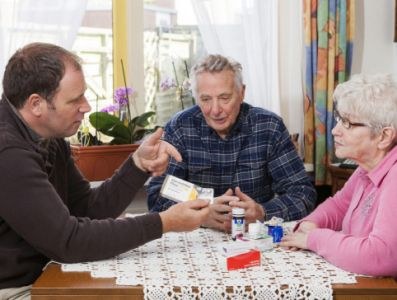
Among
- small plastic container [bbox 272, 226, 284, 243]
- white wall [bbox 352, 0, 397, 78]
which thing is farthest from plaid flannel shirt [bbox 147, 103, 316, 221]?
white wall [bbox 352, 0, 397, 78]

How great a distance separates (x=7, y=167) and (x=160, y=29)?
2.07 metres

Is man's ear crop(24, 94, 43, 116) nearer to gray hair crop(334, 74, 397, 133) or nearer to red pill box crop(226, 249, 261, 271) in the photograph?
red pill box crop(226, 249, 261, 271)

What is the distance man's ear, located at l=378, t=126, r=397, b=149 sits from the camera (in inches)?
70.9

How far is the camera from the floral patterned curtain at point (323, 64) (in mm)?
3260

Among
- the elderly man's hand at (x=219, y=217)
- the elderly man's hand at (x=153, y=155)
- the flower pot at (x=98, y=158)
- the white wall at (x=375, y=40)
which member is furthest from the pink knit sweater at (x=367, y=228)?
the white wall at (x=375, y=40)

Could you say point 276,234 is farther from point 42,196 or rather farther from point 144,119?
point 144,119

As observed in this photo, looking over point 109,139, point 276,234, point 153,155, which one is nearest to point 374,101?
point 276,234

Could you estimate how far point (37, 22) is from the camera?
3.11 meters

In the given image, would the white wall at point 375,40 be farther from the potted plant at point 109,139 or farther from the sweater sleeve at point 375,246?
the sweater sleeve at point 375,246

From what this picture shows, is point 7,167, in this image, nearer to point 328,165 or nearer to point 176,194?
point 176,194

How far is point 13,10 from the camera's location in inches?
121

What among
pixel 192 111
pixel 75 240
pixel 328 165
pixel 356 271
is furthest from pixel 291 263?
pixel 328 165

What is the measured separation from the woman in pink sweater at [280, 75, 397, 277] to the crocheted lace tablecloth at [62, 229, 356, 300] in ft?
0.13

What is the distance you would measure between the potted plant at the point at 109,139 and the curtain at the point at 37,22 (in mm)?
377
